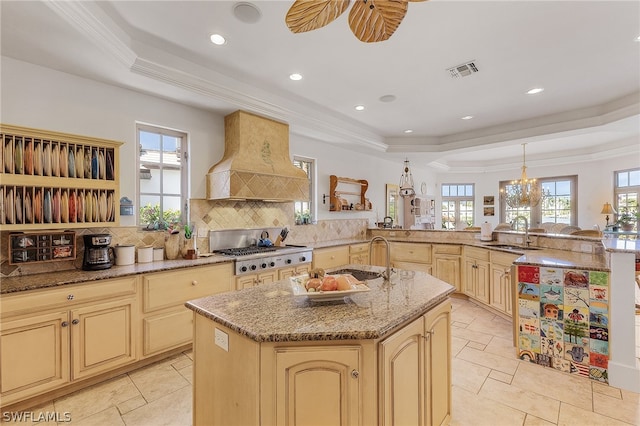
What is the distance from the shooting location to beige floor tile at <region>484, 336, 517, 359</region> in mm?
2925

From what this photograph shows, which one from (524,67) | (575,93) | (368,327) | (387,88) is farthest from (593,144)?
(368,327)

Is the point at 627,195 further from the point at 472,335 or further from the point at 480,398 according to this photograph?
the point at 480,398

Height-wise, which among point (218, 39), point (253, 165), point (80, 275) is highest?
point (218, 39)

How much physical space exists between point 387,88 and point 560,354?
3.34 metres

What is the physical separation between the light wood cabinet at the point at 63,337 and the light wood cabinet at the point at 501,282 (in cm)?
410

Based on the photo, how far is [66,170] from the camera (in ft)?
8.07

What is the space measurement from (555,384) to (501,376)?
15.5 inches

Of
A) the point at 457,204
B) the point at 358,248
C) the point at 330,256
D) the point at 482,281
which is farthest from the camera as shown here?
the point at 457,204

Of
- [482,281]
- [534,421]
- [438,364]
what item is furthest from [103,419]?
[482,281]

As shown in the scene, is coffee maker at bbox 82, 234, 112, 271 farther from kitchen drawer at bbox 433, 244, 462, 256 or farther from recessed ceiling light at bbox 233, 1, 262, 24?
kitchen drawer at bbox 433, 244, 462, 256

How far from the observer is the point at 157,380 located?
97.7 inches

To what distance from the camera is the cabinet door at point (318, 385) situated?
3.88 ft

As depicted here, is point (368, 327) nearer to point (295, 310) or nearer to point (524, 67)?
point (295, 310)

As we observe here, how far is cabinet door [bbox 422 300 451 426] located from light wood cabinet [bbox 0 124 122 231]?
2832mm
